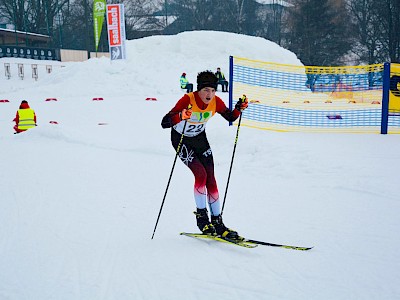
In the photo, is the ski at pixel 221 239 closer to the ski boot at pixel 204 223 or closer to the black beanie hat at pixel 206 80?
the ski boot at pixel 204 223

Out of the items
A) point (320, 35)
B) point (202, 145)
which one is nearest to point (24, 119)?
point (202, 145)

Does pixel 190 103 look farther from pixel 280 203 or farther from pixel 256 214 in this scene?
pixel 280 203

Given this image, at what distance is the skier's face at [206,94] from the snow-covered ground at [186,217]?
4.98 feet

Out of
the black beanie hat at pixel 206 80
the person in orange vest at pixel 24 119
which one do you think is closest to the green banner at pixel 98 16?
the person in orange vest at pixel 24 119

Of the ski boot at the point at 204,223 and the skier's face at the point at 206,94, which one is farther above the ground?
the skier's face at the point at 206,94

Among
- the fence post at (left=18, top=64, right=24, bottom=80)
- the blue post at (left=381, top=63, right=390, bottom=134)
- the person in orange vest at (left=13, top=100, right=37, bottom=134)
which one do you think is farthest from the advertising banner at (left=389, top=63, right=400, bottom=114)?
the fence post at (left=18, top=64, right=24, bottom=80)

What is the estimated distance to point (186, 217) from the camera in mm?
5168

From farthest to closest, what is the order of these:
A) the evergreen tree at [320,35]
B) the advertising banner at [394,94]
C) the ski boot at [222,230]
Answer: the evergreen tree at [320,35] → the advertising banner at [394,94] → the ski boot at [222,230]

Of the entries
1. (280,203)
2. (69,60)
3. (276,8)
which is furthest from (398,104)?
(276,8)

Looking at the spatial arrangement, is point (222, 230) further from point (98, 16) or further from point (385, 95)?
point (98, 16)

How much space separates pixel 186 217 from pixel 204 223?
0.84m

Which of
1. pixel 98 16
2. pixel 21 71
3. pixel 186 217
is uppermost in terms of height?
pixel 98 16

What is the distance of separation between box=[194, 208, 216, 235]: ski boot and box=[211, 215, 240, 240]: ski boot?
49 millimetres

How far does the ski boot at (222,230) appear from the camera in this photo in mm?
4172
